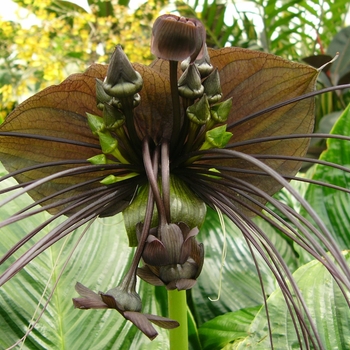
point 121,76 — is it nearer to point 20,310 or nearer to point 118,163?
point 118,163

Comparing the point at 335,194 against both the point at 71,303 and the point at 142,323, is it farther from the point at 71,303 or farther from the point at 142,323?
the point at 142,323

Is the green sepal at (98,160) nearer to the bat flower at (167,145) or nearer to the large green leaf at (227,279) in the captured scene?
the bat flower at (167,145)

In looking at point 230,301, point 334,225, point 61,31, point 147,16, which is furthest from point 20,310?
point 147,16

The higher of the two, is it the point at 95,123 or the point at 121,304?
the point at 95,123

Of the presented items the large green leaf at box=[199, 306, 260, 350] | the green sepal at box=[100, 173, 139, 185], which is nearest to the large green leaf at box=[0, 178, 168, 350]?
the large green leaf at box=[199, 306, 260, 350]

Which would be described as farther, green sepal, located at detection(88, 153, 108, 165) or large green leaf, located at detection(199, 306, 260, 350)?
large green leaf, located at detection(199, 306, 260, 350)

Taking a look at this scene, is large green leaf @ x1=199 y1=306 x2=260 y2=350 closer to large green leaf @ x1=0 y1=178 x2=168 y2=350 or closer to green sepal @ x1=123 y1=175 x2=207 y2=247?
large green leaf @ x1=0 y1=178 x2=168 y2=350

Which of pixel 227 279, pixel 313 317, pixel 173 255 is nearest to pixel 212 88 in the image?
pixel 173 255

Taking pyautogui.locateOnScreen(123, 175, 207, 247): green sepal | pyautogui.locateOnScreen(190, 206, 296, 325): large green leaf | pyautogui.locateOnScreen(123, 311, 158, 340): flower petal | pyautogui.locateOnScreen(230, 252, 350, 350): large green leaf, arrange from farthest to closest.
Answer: pyautogui.locateOnScreen(190, 206, 296, 325): large green leaf < pyautogui.locateOnScreen(230, 252, 350, 350): large green leaf < pyautogui.locateOnScreen(123, 175, 207, 247): green sepal < pyautogui.locateOnScreen(123, 311, 158, 340): flower petal
